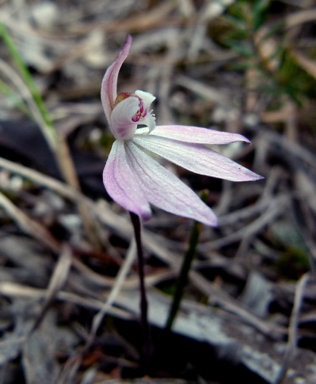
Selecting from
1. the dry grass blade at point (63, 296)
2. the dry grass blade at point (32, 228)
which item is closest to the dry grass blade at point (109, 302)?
the dry grass blade at point (63, 296)

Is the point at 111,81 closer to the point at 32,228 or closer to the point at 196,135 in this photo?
the point at 196,135

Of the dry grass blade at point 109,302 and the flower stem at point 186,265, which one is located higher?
the flower stem at point 186,265

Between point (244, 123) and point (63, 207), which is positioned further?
point (244, 123)

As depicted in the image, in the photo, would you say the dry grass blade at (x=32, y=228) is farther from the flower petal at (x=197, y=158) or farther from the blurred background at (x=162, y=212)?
the flower petal at (x=197, y=158)

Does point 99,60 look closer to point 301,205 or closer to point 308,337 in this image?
point 301,205

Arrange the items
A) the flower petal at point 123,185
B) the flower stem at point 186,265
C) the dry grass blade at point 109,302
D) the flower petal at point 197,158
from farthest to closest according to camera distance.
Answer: the dry grass blade at point 109,302
the flower stem at point 186,265
the flower petal at point 197,158
the flower petal at point 123,185

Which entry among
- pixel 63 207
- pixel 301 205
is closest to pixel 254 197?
pixel 301 205

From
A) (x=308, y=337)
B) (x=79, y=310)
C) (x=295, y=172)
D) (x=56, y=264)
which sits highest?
(x=295, y=172)

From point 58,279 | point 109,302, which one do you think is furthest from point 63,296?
point 109,302
